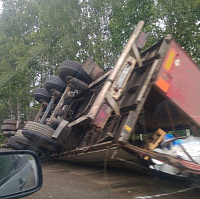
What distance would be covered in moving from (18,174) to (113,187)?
2.47m

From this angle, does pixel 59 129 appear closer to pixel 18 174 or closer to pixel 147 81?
pixel 147 81

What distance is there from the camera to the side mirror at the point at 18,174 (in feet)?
5.51

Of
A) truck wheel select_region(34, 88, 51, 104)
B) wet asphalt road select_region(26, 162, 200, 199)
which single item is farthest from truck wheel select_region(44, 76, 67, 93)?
wet asphalt road select_region(26, 162, 200, 199)

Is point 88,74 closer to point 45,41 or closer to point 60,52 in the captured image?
point 60,52

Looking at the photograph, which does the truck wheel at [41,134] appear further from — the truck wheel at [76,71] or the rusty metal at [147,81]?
the rusty metal at [147,81]

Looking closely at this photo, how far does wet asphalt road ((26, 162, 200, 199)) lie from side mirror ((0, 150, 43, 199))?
1.79 m

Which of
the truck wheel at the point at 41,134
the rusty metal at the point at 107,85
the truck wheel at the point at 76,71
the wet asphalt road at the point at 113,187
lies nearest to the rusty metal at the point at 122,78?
the rusty metal at the point at 107,85

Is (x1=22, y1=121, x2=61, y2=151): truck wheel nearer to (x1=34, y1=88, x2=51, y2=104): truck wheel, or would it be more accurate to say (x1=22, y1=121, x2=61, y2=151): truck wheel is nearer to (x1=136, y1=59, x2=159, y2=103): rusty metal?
(x1=34, y1=88, x2=51, y2=104): truck wheel

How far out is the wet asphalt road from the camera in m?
3.58

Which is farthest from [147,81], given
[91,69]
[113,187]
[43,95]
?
[43,95]

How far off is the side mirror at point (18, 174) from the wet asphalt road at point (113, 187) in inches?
70.5

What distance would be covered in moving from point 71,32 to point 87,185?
1024cm

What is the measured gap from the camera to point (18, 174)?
5.99 ft

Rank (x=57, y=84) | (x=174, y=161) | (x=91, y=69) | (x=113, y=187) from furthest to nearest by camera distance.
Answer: (x=57, y=84) → (x=91, y=69) → (x=113, y=187) → (x=174, y=161)
